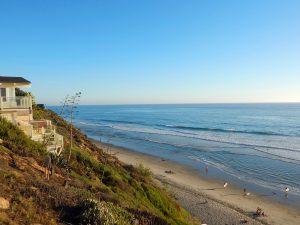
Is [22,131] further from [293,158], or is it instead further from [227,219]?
[293,158]

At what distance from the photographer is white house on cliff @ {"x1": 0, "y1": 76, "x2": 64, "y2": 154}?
15.9 meters

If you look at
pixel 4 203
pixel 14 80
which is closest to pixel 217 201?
pixel 14 80

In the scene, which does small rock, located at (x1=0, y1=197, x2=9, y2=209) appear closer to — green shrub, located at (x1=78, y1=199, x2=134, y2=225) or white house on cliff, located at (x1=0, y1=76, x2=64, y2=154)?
green shrub, located at (x1=78, y1=199, x2=134, y2=225)

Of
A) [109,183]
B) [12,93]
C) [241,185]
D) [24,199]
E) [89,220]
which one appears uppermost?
[12,93]

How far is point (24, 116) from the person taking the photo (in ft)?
57.4

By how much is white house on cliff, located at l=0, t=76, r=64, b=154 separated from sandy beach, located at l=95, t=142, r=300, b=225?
9.30 meters

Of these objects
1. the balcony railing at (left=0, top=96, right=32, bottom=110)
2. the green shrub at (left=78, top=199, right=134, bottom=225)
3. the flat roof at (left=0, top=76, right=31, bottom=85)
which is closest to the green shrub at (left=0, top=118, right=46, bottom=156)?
the balcony railing at (left=0, top=96, right=32, bottom=110)

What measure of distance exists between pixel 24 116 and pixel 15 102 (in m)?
0.83

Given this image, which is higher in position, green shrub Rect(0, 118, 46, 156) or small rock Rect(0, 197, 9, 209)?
green shrub Rect(0, 118, 46, 156)

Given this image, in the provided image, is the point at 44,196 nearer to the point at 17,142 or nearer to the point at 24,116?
the point at 17,142

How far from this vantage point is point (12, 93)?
18.4 metres

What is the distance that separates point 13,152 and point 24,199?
5255mm

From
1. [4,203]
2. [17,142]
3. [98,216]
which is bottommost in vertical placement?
[98,216]

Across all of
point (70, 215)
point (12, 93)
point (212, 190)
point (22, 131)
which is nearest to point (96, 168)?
point (22, 131)
